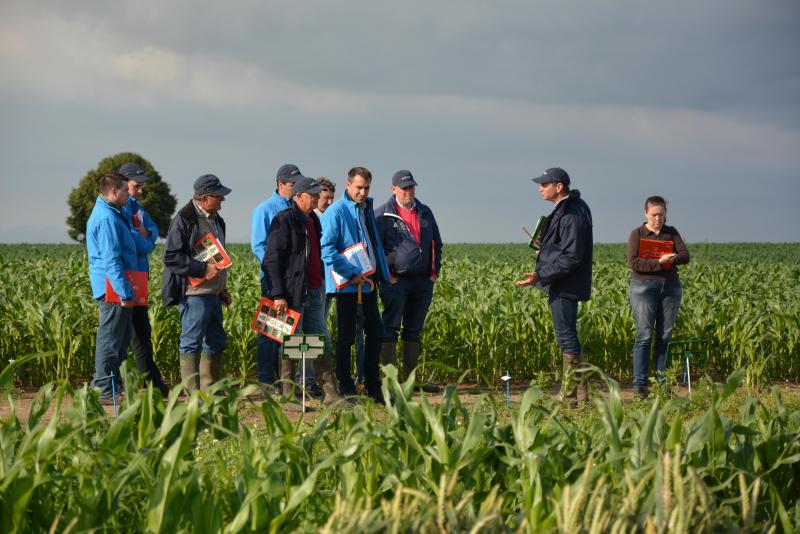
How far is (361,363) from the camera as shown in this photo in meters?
8.99

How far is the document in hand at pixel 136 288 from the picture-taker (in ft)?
25.1

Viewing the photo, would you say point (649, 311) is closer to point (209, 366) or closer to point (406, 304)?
point (406, 304)

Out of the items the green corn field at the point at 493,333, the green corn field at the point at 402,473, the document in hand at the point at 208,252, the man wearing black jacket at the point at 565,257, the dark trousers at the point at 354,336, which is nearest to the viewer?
the green corn field at the point at 402,473

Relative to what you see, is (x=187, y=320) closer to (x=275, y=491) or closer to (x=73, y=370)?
(x=73, y=370)

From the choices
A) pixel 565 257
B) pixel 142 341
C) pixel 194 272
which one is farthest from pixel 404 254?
pixel 142 341

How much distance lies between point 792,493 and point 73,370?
7.92 meters

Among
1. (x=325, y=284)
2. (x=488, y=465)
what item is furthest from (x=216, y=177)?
(x=488, y=465)

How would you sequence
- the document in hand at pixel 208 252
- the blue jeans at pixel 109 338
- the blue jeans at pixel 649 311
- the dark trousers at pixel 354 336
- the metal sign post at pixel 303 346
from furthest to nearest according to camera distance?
the blue jeans at pixel 649 311, the dark trousers at pixel 354 336, the blue jeans at pixel 109 338, the document in hand at pixel 208 252, the metal sign post at pixel 303 346

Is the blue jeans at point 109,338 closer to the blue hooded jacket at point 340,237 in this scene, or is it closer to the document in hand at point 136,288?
the document in hand at point 136,288

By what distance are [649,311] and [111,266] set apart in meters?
4.98

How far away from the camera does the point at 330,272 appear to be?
7.90 metres

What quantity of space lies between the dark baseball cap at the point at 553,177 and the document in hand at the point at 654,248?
42.0 inches

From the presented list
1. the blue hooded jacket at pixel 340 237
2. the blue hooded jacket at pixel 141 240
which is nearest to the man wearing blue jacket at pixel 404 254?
the blue hooded jacket at pixel 340 237

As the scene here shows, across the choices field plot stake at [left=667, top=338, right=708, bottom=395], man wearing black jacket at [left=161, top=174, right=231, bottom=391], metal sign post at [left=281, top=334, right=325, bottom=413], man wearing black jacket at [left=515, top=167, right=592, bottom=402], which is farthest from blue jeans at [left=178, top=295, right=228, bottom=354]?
A: field plot stake at [left=667, top=338, right=708, bottom=395]
